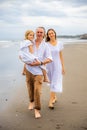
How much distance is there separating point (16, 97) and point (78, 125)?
286 centimetres

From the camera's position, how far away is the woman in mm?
8594

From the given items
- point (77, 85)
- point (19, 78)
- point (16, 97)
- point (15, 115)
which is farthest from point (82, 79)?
point (15, 115)

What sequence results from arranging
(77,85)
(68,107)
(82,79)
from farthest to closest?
(82,79)
(77,85)
(68,107)

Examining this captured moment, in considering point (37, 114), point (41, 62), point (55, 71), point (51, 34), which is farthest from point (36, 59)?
point (55, 71)

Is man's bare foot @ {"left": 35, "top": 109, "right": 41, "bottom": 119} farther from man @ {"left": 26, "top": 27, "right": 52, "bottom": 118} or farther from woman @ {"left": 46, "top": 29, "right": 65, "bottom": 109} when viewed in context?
woman @ {"left": 46, "top": 29, "right": 65, "bottom": 109}

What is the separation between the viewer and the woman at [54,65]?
859 cm

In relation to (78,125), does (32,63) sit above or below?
above

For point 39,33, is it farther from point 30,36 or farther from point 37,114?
point 37,114

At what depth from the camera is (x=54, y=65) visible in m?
8.74

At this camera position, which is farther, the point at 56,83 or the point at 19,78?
the point at 19,78

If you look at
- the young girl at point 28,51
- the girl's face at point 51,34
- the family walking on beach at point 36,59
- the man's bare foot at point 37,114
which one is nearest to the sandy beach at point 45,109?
the man's bare foot at point 37,114

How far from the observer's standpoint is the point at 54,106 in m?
8.67

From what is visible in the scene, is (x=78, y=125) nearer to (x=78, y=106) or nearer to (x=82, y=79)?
(x=78, y=106)

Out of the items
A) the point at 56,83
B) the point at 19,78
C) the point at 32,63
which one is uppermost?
the point at 32,63
